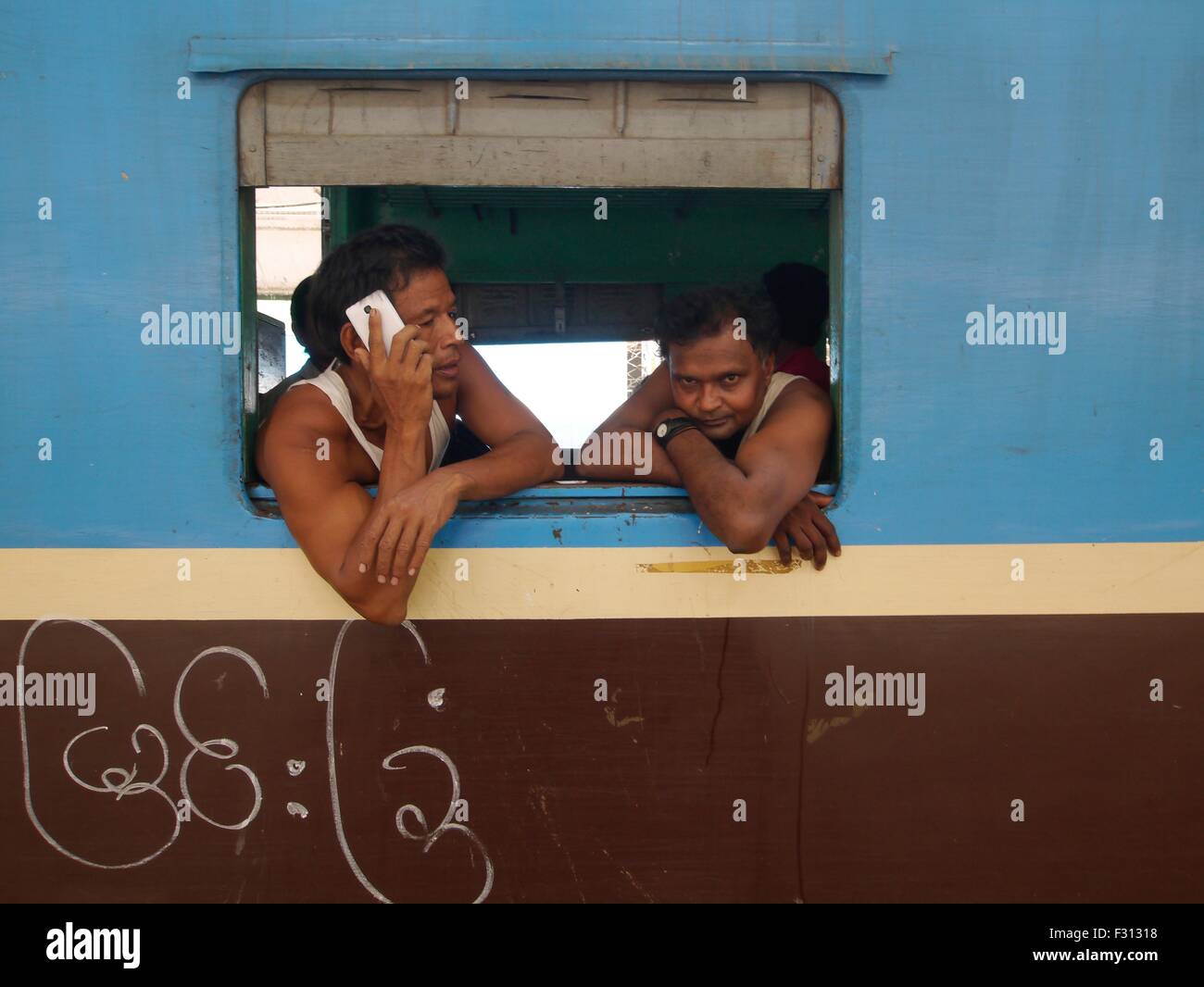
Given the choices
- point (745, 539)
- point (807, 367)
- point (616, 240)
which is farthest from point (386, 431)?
point (616, 240)

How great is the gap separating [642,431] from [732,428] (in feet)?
0.74

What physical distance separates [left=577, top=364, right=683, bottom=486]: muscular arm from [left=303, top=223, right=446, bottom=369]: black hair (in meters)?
0.57

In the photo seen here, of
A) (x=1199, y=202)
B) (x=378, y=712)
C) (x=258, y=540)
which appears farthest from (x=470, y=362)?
(x=1199, y=202)

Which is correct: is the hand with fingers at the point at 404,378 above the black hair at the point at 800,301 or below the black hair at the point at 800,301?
below

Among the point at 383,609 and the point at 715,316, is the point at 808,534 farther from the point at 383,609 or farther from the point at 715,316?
the point at 383,609

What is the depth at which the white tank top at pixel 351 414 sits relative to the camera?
7.48ft

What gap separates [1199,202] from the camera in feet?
7.34

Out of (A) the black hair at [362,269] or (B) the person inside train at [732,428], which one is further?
(A) the black hair at [362,269]

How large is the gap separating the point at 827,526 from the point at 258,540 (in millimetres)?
1216

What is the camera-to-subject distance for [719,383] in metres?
2.54

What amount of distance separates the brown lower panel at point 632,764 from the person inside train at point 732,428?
0.24 metres

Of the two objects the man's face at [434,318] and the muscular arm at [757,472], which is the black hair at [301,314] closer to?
the man's face at [434,318]

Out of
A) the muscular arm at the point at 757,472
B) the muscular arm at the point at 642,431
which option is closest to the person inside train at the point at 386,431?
the muscular arm at the point at 642,431

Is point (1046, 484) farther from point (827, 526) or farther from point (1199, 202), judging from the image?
point (1199, 202)
